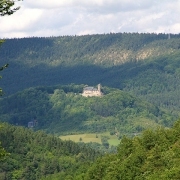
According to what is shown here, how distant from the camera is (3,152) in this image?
138ft

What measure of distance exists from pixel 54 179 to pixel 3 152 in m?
127

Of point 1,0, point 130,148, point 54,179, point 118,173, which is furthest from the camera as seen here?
point 54,179

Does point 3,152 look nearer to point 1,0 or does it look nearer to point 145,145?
point 1,0

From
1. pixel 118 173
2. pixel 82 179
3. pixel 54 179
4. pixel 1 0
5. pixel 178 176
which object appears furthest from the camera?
pixel 54 179

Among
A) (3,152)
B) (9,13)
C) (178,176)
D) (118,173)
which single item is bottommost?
(118,173)

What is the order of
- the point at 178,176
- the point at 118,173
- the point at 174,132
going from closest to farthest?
1. the point at 178,176
2. the point at 118,173
3. the point at 174,132

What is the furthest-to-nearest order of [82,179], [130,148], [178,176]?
[82,179] < [130,148] < [178,176]

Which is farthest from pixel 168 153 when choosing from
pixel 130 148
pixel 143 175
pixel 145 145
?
pixel 130 148

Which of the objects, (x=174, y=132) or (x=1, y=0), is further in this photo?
(x=174, y=132)

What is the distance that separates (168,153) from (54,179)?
3421 inches

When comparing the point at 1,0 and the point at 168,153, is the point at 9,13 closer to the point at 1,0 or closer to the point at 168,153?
the point at 1,0

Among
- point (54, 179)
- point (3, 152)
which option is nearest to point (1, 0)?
point (3, 152)

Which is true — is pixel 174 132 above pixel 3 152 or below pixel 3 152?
below

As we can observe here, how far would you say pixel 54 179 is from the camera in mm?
167875
